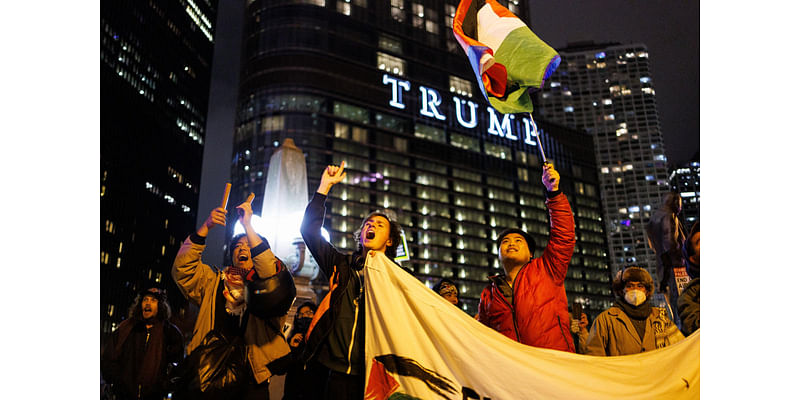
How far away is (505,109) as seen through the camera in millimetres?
5602

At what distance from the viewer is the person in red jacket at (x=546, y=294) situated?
415 cm

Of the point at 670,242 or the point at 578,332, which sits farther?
the point at 670,242

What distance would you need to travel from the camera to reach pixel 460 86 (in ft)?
325

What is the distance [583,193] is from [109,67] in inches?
3602

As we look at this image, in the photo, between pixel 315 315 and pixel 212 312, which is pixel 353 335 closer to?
pixel 315 315

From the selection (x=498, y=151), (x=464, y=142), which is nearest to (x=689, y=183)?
(x=498, y=151)

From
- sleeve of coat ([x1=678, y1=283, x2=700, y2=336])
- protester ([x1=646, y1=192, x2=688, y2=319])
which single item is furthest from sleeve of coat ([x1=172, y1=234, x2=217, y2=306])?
protester ([x1=646, y1=192, x2=688, y2=319])

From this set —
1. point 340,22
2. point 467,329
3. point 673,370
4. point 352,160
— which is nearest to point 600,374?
point 673,370

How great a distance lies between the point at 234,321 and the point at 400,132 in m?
85.5

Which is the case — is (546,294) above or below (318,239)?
below

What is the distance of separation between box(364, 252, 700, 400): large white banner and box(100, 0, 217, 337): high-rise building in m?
79.9

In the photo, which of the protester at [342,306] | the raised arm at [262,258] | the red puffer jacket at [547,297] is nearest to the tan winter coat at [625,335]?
the red puffer jacket at [547,297]

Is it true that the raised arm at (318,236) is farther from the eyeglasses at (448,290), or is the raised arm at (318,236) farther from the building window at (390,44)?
the building window at (390,44)

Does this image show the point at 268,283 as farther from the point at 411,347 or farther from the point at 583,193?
the point at 583,193
